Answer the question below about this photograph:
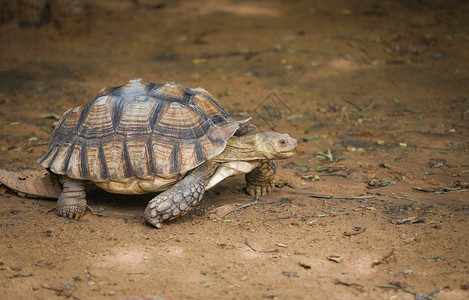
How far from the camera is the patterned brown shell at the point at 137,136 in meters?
4.03

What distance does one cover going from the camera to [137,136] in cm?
407

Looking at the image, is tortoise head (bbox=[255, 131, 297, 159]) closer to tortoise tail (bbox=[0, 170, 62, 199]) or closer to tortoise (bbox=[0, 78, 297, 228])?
tortoise (bbox=[0, 78, 297, 228])

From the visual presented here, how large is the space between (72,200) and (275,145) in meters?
1.77

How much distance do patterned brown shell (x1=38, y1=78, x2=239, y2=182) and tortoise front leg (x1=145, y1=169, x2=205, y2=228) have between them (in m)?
0.15

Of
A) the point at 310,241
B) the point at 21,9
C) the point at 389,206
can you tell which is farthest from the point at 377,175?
the point at 21,9

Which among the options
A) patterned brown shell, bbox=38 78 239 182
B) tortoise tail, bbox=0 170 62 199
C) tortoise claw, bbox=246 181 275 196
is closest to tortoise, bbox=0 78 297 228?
patterned brown shell, bbox=38 78 239 182

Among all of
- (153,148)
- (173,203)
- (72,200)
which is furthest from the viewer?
(72,200)

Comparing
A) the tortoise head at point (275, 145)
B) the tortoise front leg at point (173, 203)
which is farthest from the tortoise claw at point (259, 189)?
the tortoise front leg at point (173, 203)

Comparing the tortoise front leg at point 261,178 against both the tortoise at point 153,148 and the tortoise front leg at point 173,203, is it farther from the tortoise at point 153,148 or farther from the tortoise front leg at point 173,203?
the tortoise front leg at point 173,203

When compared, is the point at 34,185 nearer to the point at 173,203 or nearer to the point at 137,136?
the point at 137,136

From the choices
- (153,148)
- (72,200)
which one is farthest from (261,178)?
(72,200)

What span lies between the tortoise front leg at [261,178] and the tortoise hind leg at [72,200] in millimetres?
1476

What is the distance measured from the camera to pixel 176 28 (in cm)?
1046

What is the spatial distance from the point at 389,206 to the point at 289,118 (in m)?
2.86
